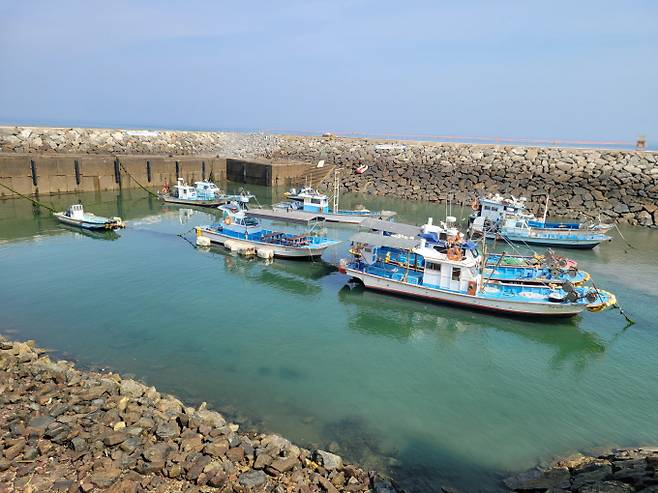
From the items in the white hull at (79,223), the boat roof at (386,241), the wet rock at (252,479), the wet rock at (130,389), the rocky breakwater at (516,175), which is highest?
the rocky breakwater at (516,175)

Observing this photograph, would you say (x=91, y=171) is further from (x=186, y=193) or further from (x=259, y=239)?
(x=259, y=239)

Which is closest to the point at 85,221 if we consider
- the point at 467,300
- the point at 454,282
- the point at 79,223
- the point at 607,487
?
the point at 79,223

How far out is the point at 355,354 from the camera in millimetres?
17828

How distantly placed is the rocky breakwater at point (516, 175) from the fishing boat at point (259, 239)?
2483 cm

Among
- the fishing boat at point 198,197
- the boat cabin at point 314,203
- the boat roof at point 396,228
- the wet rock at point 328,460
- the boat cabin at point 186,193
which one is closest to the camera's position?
the wet rock at point 328,460

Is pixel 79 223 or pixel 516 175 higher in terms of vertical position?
pixel 516 175

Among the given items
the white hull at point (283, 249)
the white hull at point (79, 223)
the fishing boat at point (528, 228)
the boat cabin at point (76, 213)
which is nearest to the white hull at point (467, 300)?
the white hull at point (283, 249)

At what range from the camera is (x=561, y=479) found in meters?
10.5

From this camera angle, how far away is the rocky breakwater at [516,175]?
42594 millimetres

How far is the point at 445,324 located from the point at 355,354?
18.2 feet

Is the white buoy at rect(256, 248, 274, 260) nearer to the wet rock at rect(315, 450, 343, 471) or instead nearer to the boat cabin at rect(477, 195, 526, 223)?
the boat cabin at rect(477, 195, 526, 223)

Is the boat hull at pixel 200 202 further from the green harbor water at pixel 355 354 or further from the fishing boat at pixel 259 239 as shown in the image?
the green harbor water at pixel 355 354

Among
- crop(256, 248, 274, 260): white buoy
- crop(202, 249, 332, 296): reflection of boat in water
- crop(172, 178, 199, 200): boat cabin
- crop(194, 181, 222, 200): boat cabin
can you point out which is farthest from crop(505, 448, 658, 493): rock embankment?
crop(172, 178, 199, 200): boat cabin

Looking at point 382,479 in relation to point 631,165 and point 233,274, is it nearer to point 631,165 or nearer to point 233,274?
point 233,274
